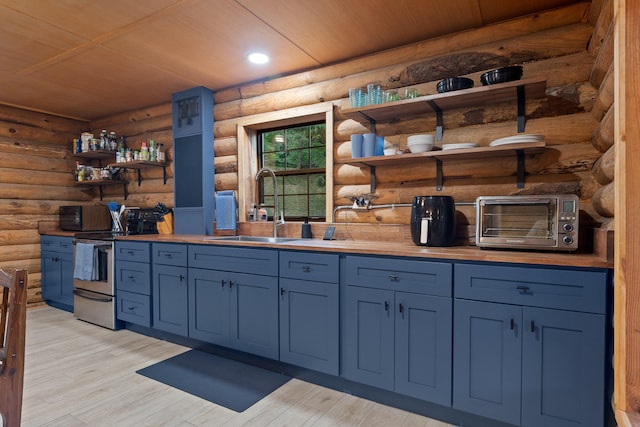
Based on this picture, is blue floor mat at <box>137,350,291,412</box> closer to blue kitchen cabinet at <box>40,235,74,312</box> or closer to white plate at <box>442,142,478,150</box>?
white plate at <box>442,142,478,150</box>

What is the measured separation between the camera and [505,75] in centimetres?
211

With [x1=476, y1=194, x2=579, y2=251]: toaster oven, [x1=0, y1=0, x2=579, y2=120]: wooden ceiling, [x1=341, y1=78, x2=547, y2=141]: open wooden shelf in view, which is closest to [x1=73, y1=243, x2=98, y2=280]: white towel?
[x1=0, y1=0, x2=579, y2=120]: wooden ceiling

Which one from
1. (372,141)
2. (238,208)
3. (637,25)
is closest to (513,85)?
(372,141)

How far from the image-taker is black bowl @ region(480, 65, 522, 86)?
210 cm

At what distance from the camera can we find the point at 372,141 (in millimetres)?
2631

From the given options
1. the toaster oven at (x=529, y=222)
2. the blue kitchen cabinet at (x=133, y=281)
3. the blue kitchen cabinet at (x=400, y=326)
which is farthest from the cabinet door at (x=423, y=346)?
the blue kitchen cabinet at (x=133, y=281)

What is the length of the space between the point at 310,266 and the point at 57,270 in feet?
11.7

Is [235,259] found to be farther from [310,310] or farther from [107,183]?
[107,183]

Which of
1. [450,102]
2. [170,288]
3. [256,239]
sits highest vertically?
[450,102]

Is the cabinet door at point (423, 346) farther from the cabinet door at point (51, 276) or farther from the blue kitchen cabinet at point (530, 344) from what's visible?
the cabinet door at point (51, 276)

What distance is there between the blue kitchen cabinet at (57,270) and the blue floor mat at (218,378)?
6.99 feet

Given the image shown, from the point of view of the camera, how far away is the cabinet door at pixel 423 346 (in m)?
1.92

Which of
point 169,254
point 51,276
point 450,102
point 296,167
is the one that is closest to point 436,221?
point 450,102

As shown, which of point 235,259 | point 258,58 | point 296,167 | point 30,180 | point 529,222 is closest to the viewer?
point 529,222
